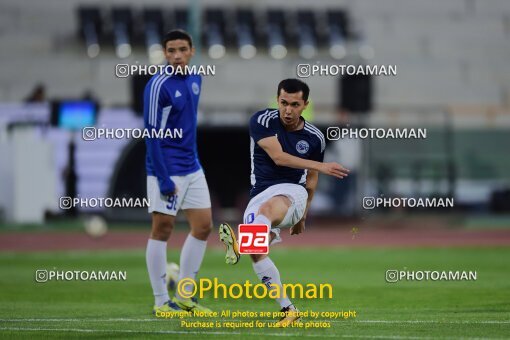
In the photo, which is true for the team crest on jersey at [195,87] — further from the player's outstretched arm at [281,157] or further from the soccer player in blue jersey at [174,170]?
the player's outstretched arm at [281,157]

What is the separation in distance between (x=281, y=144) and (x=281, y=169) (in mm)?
246

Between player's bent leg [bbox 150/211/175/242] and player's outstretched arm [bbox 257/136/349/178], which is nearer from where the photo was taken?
player's outstretched arm [bbox 257/136/349/178]

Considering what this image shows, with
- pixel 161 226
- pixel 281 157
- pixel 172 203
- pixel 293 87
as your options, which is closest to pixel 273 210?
pixel 281 157

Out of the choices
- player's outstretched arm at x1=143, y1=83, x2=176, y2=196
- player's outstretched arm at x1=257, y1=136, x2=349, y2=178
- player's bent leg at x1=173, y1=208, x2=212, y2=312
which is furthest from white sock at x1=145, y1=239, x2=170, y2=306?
player's outstretched arm at x1=257, y1=136, x2=349, y2=178

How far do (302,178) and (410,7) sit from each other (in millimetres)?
25197

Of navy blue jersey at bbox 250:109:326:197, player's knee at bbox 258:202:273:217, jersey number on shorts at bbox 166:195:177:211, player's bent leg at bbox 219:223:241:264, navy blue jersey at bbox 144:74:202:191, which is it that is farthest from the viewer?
jersey number on shorts at bbox 166:195:177:211

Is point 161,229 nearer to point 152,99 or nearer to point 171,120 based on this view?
point 171,120

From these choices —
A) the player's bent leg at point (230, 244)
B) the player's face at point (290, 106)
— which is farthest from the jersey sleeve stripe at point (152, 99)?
the player's bent leg at point (230, 244)

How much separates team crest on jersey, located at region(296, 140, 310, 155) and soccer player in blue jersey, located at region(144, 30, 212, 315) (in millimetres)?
1324

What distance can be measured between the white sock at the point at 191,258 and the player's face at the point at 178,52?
140 centimetres

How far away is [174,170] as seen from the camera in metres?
9.21

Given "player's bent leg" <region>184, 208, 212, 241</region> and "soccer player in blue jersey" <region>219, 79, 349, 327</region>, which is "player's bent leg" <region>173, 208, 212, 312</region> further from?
"soccer player in blue jersey" <region>219, 79, 349, 327</region>

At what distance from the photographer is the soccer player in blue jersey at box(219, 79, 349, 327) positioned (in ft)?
25.9

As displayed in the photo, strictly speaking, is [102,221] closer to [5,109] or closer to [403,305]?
[5,109]
